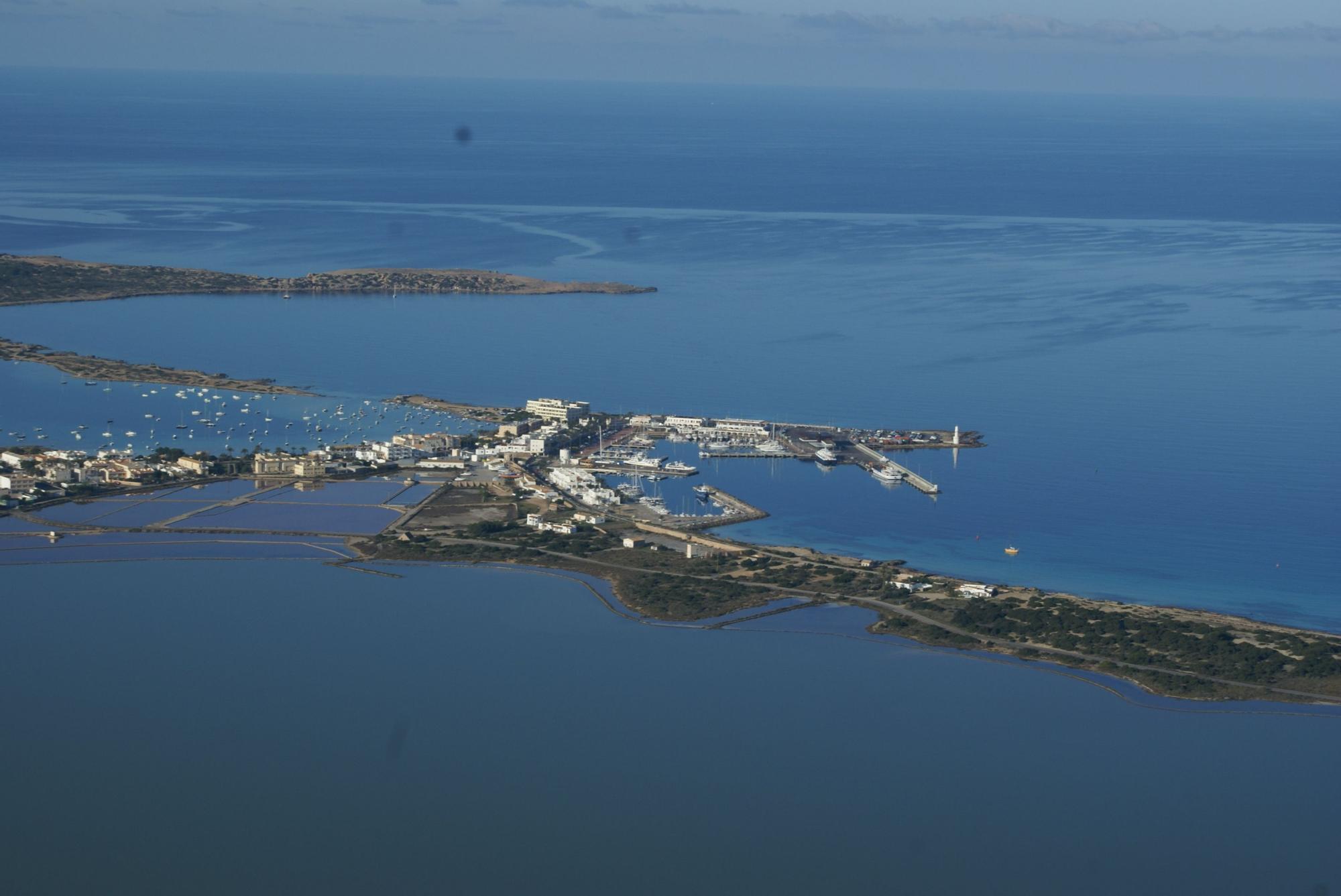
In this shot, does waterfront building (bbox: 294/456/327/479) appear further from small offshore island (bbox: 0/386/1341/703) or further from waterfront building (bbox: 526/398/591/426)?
waterfront building (bbox: 526/398/591/426)

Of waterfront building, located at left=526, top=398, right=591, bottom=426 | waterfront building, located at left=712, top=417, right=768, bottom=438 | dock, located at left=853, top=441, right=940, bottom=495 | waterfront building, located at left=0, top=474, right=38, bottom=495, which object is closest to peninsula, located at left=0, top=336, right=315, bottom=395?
waterfront building, located at left=526, top=398, right=591, bottom=426

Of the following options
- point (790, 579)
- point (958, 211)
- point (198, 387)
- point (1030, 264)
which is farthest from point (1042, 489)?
point (958, 211)

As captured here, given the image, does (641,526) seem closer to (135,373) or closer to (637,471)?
(637,471)

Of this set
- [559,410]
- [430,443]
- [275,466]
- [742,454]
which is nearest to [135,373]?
[275,466]

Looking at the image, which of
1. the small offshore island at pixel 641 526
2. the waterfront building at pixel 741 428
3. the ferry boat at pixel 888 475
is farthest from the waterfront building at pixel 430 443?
the ferry boat at pixel 888 475

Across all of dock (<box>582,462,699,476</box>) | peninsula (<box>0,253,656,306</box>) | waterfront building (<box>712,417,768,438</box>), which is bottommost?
dock (<box>582,462,699,476</box>)

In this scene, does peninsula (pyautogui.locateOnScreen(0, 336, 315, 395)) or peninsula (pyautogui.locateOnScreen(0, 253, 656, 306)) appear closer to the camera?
peninsula (pyautogui.locateOnScreen(0, 336, 315, 395))
